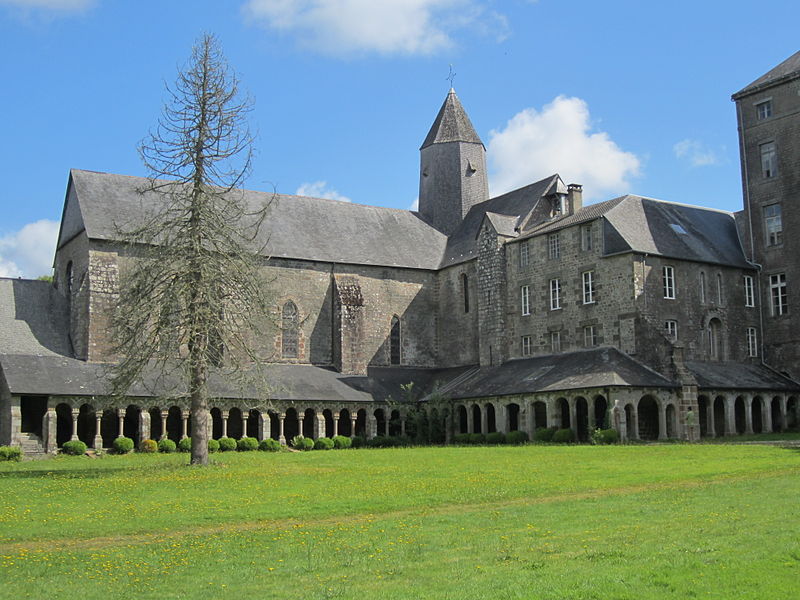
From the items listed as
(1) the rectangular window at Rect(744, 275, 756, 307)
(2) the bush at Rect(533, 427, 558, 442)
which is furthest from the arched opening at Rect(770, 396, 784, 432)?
(2) the bush at Rect(533, 427, 558, 442)

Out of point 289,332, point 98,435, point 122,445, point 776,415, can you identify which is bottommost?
point 122,445

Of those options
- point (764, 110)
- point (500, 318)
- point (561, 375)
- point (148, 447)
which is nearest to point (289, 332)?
point (500, 318)

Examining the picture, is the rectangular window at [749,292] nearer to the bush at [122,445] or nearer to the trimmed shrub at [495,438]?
the trimmed shrub at [495,438]

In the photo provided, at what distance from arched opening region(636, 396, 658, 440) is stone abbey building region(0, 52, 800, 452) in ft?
0.22

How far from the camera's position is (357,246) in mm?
56469

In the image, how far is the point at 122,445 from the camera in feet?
140

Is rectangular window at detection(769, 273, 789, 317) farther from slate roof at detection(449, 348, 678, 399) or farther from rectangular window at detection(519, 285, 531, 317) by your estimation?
rectangular window at detection(519, 285, 531, 317)

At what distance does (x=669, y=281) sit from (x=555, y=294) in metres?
5.99

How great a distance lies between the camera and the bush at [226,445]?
147 feet

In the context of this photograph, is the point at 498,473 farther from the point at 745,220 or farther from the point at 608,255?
the point at 745,220

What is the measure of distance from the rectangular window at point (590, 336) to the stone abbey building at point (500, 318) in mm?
100

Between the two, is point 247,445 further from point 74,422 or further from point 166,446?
point 74,422

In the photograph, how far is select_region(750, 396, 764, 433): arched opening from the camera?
46.3m

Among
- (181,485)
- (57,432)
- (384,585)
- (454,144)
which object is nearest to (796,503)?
(384,585)
